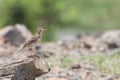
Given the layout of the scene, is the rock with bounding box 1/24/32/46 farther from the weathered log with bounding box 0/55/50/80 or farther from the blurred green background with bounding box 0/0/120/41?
the blurred green background with bounding box 0/0/120/41

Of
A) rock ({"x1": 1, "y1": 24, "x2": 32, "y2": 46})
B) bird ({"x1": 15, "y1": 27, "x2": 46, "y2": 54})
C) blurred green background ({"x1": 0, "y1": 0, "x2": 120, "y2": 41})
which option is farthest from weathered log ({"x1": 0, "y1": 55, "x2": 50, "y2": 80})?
blurred green background ({"x1": 0, "y1": 0, "x2": 120, "y2": 41})

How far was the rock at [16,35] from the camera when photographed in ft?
22.3

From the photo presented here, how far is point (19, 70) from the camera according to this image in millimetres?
3596

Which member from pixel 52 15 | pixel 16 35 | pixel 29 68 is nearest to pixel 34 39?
pixel 29 68

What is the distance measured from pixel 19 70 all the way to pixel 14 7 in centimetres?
934

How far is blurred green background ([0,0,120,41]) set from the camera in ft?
42.2

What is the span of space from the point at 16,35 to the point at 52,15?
673cm

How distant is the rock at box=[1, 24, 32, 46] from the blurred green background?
17.0 feet

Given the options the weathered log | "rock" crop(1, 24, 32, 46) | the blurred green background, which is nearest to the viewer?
the weathered log

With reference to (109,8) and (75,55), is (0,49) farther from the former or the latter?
(109,8)

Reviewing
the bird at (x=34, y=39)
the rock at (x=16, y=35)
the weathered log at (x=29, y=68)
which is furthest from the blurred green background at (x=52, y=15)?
the weathered log at (x=29, y=68)

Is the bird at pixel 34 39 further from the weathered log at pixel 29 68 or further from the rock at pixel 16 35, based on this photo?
the rock at pixel 16 35

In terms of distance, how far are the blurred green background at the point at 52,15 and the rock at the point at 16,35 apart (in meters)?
5.17

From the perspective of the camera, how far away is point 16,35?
6.87m
